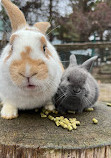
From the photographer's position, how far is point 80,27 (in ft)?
30.5

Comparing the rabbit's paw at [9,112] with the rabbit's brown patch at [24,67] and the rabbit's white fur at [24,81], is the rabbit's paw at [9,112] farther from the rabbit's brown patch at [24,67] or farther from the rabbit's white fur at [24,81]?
the rabbit's brown patch at [24,67]

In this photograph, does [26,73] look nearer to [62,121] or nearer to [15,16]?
[62,121]

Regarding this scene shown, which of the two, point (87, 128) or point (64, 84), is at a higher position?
point (64, 84)

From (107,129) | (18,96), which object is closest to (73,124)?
(107,129)

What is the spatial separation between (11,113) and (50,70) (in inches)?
23.7

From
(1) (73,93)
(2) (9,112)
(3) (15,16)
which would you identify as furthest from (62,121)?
(3) (15,16)

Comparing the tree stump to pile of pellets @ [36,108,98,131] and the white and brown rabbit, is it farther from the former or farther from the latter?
the white and brown rabbit

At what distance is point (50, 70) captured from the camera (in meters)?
1.30

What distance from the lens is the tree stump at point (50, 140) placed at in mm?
1135

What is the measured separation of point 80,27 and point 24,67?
8.76 meters

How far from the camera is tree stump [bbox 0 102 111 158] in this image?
113cm

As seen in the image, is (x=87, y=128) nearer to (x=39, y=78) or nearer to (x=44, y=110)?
(x=44, y=110)

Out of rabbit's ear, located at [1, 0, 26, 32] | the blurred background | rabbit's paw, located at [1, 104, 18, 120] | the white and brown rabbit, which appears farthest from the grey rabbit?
the blurred background

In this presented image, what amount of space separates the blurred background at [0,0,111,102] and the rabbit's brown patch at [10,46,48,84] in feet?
4.39
